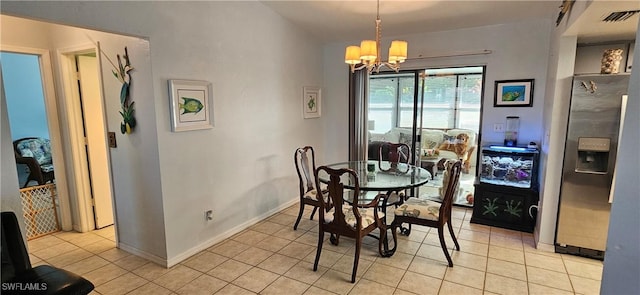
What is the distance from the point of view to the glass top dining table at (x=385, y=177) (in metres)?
2.86

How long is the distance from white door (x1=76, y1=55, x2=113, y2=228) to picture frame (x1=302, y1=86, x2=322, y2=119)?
2.47m

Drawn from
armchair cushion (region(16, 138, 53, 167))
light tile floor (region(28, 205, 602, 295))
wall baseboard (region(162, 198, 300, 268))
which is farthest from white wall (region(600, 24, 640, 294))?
armchair cushion (region(16, 138, 53, 167))

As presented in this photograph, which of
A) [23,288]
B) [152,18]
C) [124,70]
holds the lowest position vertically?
[23,288]

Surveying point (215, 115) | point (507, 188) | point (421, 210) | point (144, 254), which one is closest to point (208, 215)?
point (144, 254)

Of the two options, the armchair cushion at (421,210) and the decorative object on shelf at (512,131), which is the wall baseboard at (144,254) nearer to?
the armchair cushion at (421,210)

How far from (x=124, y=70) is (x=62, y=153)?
1536mm

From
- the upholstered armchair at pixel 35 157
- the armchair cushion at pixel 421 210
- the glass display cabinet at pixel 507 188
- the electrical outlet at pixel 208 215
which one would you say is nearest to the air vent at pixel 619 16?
the glass display cabinet at pixel 507 188

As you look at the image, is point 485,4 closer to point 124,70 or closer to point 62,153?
point 124,70

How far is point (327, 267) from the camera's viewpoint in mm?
2822

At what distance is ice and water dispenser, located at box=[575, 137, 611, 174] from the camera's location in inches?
106

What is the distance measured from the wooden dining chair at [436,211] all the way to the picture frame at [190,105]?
6.78ft

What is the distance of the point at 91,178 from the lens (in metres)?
3.60

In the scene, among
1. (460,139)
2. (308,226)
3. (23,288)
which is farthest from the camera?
(460,139)

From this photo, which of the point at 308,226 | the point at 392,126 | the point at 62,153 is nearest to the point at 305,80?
the point at 392,126
